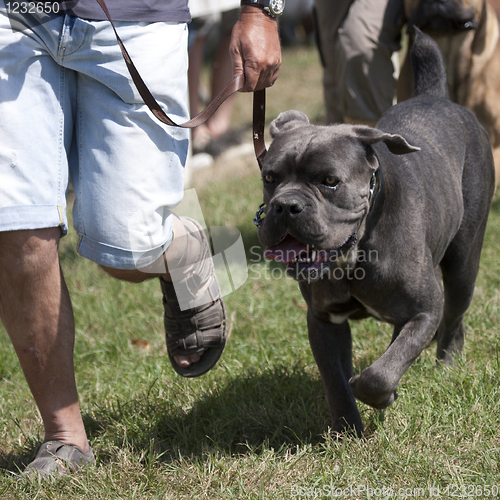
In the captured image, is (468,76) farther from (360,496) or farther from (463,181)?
(360,496)

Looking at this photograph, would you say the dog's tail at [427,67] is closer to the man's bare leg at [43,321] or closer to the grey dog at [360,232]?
the grey dog at [360,232]

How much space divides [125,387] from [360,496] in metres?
1.34

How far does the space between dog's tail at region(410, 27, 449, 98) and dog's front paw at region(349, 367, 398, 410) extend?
1628mm

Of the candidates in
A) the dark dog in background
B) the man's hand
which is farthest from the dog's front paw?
the dark dog in background

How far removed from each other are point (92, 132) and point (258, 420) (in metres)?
1.32

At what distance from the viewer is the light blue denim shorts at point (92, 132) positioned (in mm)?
2324

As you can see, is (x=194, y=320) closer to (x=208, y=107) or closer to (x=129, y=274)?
(x=129, y=274)

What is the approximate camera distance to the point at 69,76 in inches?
97.0

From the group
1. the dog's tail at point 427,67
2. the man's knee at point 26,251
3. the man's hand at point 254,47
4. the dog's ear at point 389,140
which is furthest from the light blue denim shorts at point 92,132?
the dog's tail at point 427,67

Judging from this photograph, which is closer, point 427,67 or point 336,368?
point 336,368

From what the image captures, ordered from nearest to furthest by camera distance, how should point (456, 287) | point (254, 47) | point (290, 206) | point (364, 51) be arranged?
point (290, 206), point (254, 47), point (456, 287), point (364, 51)

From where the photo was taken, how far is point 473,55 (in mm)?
3887

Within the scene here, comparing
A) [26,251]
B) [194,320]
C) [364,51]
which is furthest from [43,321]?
[364,51]

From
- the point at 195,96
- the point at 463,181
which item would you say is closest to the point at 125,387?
the point at 463,181
